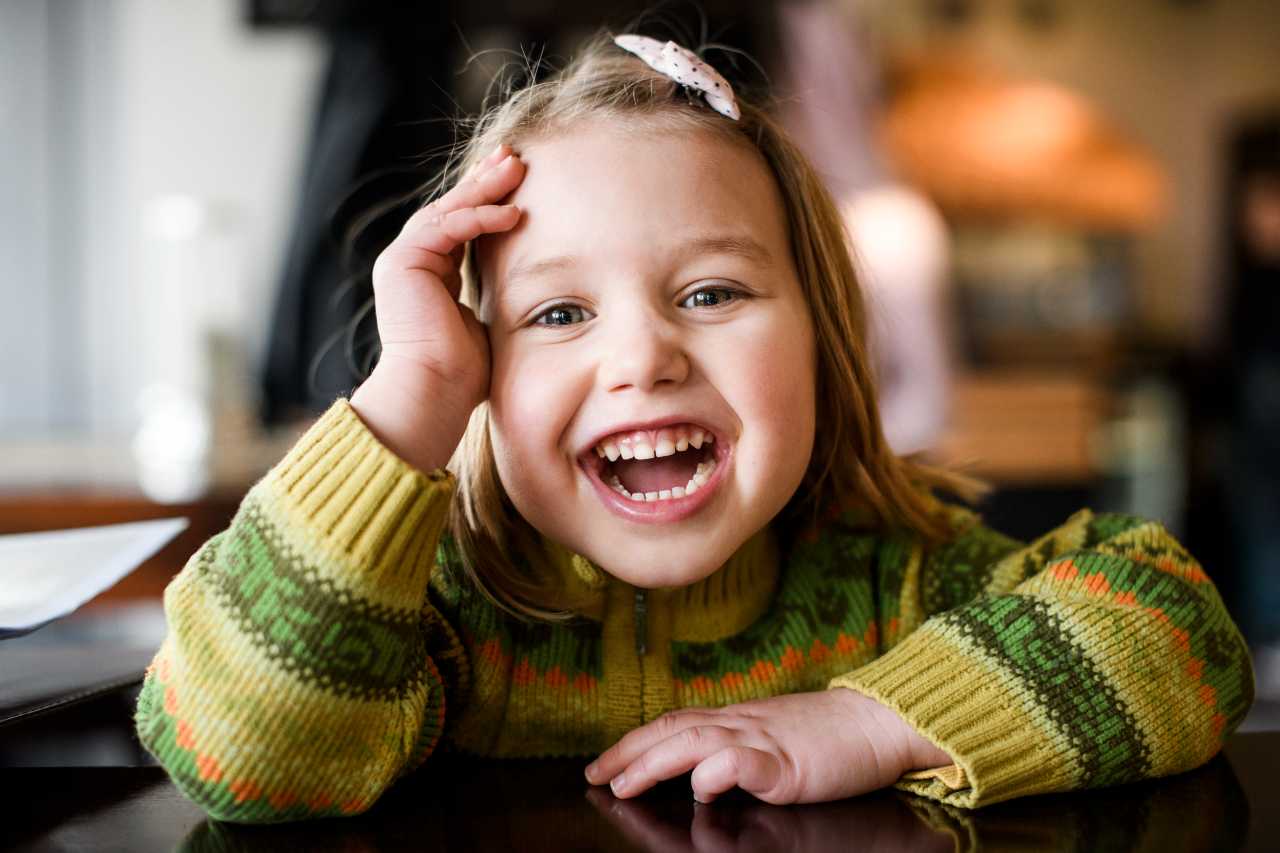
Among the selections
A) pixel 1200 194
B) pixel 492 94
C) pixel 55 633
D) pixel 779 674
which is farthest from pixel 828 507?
pixel 1200 194

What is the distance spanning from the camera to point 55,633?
8.29 ft

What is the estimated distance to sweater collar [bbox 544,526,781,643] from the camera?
759 mm

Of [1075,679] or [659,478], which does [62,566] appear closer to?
[659,478]

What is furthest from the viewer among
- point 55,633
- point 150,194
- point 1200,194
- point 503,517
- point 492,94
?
point 1200,194

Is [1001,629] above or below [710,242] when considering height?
below

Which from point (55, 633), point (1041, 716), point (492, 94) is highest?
point (492, 94)

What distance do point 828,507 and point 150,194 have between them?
10.3 ft

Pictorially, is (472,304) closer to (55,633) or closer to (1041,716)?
(1041,716)

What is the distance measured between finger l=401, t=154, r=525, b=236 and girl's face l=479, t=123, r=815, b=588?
0.01 m

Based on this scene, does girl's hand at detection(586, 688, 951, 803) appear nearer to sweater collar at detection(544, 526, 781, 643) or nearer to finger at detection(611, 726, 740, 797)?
finger at detection(611, 726, 740, 797)

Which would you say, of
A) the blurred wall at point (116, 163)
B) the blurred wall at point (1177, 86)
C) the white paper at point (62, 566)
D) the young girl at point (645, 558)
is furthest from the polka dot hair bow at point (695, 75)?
the blurred wall at point (1177, 86)

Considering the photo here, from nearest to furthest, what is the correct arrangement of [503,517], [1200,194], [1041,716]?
[1041,716], [503,517], [1200,194]

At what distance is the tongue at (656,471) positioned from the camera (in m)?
0.74

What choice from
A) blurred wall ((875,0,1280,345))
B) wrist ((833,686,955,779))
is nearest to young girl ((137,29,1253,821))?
wrist ((833,686,955,779))
